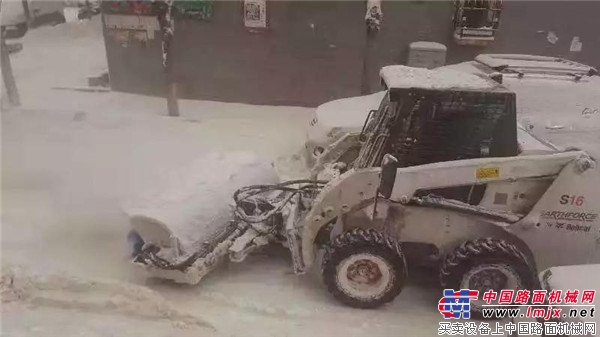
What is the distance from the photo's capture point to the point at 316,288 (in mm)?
4859

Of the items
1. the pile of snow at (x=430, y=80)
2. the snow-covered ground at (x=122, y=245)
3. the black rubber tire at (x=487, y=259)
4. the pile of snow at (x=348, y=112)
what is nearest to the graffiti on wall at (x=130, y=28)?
the snow-covered ground at (x=122, y=245)

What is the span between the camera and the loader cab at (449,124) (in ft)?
13.7

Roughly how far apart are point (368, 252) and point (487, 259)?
2.98 ft

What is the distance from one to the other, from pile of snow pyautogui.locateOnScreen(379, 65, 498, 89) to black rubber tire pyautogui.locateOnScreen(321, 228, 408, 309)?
1.22m

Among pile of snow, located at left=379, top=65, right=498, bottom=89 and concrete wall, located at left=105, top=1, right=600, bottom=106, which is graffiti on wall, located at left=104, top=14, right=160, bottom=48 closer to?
concrete wall, located at left=105, top=1, right=600, bottom=106

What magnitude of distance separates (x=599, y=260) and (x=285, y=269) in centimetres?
267

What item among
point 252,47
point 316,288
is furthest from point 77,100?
point 316,288

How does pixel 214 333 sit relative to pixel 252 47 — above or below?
below

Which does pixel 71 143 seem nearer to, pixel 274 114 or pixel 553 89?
pixel 274 114

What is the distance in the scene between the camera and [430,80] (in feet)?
14.7

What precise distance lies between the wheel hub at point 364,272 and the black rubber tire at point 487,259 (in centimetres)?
55

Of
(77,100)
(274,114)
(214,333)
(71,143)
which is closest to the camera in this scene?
(214,333)

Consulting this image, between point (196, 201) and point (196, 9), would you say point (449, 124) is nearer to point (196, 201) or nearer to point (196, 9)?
point (196, 201)

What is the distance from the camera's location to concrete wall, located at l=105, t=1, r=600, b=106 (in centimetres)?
984
